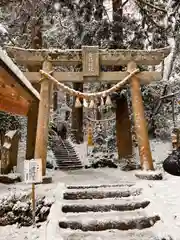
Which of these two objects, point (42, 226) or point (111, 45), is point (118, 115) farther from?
point (42, 226)

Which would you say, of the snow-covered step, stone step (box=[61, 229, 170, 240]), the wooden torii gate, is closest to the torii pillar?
the wooden torii gate

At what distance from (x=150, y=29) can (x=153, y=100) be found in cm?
352

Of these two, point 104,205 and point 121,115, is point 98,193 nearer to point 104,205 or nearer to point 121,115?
point 104,205

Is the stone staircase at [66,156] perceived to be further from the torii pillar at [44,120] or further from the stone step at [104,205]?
the stone step at [104,205]

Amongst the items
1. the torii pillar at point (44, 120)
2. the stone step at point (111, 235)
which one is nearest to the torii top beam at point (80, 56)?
the torii pillar at point (44, 120)

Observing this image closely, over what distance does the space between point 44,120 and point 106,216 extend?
4.15 metres

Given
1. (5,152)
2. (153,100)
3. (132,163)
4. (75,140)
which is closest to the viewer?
(5,152)

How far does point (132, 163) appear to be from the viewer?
37.2 feet

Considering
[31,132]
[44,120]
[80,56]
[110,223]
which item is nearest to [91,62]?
[80,56]

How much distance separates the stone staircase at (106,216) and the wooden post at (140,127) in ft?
6.56

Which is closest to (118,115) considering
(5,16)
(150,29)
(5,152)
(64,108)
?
(150,29)

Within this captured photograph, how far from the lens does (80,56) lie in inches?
367

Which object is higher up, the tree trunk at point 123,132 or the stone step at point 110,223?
the tree trunk at point 123,132

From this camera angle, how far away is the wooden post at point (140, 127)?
8.73 meters
